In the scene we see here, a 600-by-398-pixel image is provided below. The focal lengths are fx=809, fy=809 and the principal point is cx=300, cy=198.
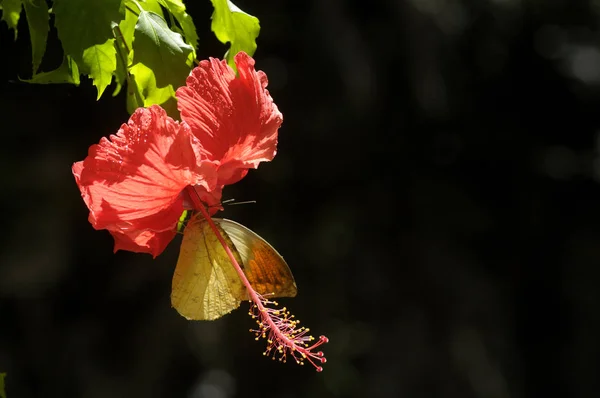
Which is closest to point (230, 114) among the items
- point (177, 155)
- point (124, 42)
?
point (177, 155)

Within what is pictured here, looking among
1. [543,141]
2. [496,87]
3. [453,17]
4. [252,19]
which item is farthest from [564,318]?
[252,19]

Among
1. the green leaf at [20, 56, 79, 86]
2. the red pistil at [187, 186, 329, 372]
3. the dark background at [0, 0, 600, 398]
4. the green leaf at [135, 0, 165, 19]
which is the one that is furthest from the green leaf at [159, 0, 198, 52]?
the dark background at [0, 0, 600, 398]

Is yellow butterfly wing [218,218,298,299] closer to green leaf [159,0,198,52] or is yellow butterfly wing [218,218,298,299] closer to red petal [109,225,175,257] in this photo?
red petal [109,225,175,257]

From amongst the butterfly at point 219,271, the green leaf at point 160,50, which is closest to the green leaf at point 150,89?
the green leaf at point 160,50

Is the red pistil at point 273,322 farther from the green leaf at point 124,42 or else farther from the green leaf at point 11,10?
the green leaf at point 11,10

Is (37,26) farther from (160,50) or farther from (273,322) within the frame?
(273,322)

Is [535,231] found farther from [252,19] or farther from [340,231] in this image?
[252,19]

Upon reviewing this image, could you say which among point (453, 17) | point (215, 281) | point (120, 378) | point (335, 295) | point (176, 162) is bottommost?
point (120, 378)
